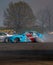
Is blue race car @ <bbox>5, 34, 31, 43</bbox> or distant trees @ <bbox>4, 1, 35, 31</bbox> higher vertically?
distant trees @ <bbox>4, 1, 35, 31</bbox>

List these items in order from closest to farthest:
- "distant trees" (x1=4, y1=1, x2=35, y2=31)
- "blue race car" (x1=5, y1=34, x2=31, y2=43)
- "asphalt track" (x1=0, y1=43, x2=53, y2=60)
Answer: "asphalt track" (x1=0, y1=43, x2=53, y2=60)
"blue race car" (x1=5, y1=34, x2=31, y2=43)
"distant trees" (x1=4, y1=1, x2=35, y2=31)

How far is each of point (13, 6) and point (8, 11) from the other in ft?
7.36

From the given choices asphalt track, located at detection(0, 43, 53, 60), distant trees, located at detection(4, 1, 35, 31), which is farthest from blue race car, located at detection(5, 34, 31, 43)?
distant trees, located at detection(4, 1, 35, 31)

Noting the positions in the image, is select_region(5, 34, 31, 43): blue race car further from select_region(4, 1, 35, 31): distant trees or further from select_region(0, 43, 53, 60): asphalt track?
select_region(4, 1, 35, 31): distant trees

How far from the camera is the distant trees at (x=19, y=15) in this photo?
72.4 meters

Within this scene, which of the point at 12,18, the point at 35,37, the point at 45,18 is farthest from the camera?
the point at 45,18

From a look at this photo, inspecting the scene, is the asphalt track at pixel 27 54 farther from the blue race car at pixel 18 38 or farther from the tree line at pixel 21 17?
the tree line at pixel 21 17

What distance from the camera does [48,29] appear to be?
240ft

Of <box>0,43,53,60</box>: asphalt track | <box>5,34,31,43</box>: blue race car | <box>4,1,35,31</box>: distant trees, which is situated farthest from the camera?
<box>4,1,35,31</box>: distant trees

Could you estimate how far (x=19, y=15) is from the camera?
7406cm

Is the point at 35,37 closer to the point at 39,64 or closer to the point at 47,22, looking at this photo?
the point at 39,64

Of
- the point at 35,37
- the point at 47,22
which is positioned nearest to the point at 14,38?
the point at 35,37

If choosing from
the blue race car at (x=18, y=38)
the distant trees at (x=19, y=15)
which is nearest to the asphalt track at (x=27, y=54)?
the blue race car at (x=18, y=38)

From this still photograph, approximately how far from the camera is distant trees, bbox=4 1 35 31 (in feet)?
237
